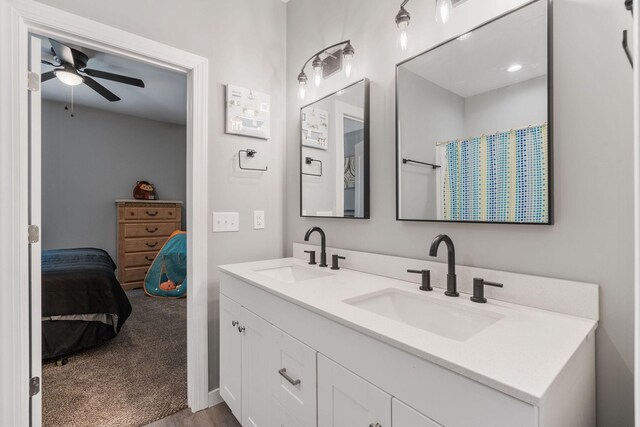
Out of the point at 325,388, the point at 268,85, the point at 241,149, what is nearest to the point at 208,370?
the point at 325,388

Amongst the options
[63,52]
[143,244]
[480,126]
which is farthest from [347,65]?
[143,244]

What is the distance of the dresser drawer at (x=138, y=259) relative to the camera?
4.40 m

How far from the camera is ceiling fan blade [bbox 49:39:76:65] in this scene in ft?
7.48

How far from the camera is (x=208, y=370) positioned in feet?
6.08

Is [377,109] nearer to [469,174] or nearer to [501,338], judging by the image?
[469,174]

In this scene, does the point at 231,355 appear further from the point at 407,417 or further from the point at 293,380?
the point at 407,417

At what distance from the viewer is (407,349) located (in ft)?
2.39

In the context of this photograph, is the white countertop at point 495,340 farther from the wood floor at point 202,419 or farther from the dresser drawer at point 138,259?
the dresser drawer at point 138,259

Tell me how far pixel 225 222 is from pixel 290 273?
20.4 inches

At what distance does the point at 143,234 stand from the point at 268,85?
3535 millimetres

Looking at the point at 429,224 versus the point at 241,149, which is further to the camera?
the point at 241,149

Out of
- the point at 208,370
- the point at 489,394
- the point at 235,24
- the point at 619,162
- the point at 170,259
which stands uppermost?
the point at 235,24

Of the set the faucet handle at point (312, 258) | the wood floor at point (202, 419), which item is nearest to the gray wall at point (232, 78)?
the wood floor at point (202, 419)
